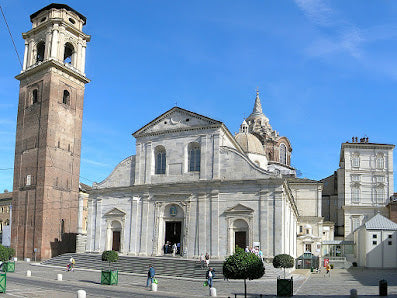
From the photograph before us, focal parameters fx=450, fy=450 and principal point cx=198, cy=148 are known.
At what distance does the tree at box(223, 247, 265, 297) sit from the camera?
18.7 m

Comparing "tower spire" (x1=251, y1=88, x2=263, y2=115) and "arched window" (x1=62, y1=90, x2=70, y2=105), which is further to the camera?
"tower spire" (x1=251, y1=88, x2=263, y2=115)

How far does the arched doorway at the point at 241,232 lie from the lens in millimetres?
35125

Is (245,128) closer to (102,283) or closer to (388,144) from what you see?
(388,144)

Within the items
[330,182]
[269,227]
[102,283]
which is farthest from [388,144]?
[102,283]

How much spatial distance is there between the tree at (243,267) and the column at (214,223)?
16.4 metres

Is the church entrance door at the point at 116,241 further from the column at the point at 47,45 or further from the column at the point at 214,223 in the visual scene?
the column at the point at 47,45

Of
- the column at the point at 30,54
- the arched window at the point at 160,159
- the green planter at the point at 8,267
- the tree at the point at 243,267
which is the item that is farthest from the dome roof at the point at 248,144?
the tree at the point at 243,267

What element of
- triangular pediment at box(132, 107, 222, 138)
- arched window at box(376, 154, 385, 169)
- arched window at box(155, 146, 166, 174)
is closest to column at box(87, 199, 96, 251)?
arched window at box(155, 146, 166, 174)

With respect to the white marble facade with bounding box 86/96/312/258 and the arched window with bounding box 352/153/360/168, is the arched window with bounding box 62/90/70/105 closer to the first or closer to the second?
the white marble facade with bounding box 86/96/312/258

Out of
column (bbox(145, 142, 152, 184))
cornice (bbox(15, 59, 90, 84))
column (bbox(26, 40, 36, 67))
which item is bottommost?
column (bbox(145, 142, 152, 184))

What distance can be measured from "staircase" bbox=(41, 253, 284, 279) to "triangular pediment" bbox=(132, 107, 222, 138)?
1111 centimetres

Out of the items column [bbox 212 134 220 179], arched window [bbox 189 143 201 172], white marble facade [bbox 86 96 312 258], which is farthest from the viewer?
arched window [bbox 189 143 201 172]

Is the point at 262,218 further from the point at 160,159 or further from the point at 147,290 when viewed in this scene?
the point at 147,290

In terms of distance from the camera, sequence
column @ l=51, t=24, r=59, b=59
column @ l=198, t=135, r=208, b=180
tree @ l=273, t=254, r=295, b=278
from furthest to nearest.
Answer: column @ l=51, t=24, r=59, b=59
column @ l=198, t=135, r=208, b=180
tree @ l=273, t=254, r=295, b=278
